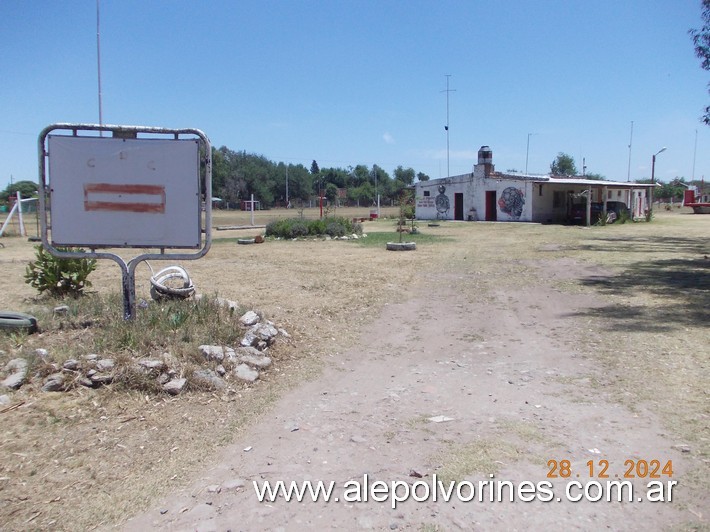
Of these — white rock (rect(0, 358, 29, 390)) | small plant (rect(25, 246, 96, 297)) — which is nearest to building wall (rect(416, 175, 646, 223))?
small plant (rect(25, 246, 96, 297))

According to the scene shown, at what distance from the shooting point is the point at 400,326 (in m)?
8.14

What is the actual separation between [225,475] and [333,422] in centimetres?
111

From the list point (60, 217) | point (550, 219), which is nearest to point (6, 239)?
point (60, 217)

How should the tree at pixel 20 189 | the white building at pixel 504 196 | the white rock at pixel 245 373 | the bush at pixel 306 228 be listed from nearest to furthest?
1. the white rock at pixel 245 373
2. the bush at pixel 306 228
3. the white building at pixel 504 196
4. the tree at pixel 20 189

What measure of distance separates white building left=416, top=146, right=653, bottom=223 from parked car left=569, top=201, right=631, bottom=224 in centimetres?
7

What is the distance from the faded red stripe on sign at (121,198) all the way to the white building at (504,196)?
32.2 metres

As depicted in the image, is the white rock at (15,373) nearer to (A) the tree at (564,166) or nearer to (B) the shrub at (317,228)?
(B) the shrub at (317,228)

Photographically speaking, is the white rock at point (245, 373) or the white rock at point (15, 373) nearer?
the white rock at point (15, 373)

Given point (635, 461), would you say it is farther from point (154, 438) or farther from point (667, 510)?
point (154, 438)

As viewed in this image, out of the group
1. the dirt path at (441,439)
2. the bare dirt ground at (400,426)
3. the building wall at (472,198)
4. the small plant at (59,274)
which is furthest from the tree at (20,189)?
the dirt path at (441,439)

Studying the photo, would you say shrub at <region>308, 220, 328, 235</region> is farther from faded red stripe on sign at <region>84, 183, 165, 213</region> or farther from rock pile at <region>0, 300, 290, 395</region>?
rock pile at <region>0, 300, 290, 395</region>

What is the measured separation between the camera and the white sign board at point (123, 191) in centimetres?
639

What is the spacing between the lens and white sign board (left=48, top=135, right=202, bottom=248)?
6.39 m
